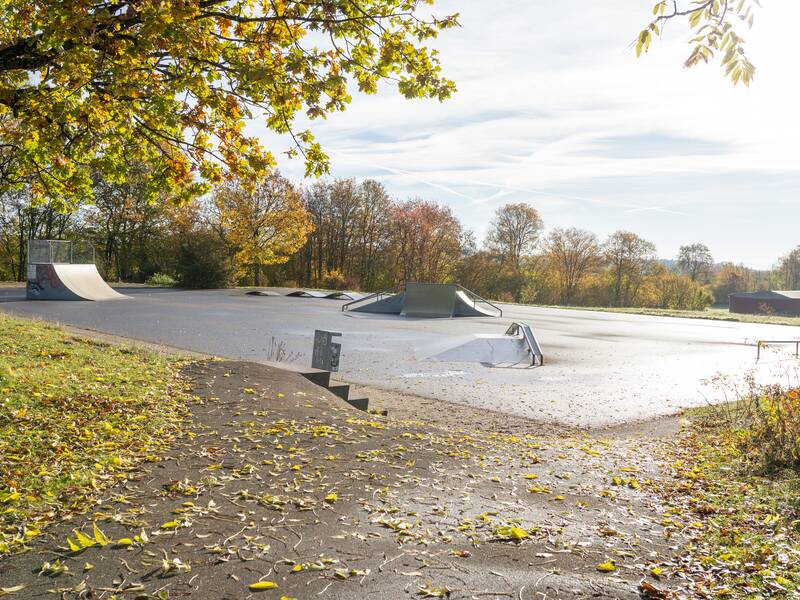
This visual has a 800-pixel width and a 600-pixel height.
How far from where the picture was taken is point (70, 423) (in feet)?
17.4

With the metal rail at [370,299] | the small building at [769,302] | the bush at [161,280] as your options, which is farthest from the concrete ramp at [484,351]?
the small building at [769,302]

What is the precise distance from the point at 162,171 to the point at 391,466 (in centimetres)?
421

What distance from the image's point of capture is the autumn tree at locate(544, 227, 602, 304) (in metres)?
61.4

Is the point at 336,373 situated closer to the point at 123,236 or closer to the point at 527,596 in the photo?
the point at 527,596

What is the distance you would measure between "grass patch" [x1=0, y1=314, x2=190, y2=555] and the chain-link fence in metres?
19.8

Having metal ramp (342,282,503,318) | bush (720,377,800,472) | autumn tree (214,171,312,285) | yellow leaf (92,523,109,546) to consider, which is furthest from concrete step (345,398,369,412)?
autumn tree (214,171,312,285)

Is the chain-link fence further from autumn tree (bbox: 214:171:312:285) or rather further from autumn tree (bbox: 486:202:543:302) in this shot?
autumn tree (bbox: 486:202:543:302)

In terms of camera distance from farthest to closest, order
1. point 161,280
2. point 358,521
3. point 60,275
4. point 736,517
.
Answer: point 161,280
point 60,275
point 736,517
point 358,521

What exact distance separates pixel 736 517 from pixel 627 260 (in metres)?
62.8

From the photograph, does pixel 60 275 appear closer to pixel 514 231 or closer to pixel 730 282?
pixel 514 231

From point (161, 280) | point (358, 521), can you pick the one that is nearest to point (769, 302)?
point (161, 280)

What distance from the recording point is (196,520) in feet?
12.3

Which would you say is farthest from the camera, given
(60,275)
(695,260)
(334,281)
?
(695,260)

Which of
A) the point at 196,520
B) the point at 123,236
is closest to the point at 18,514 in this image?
the point at 196,520
